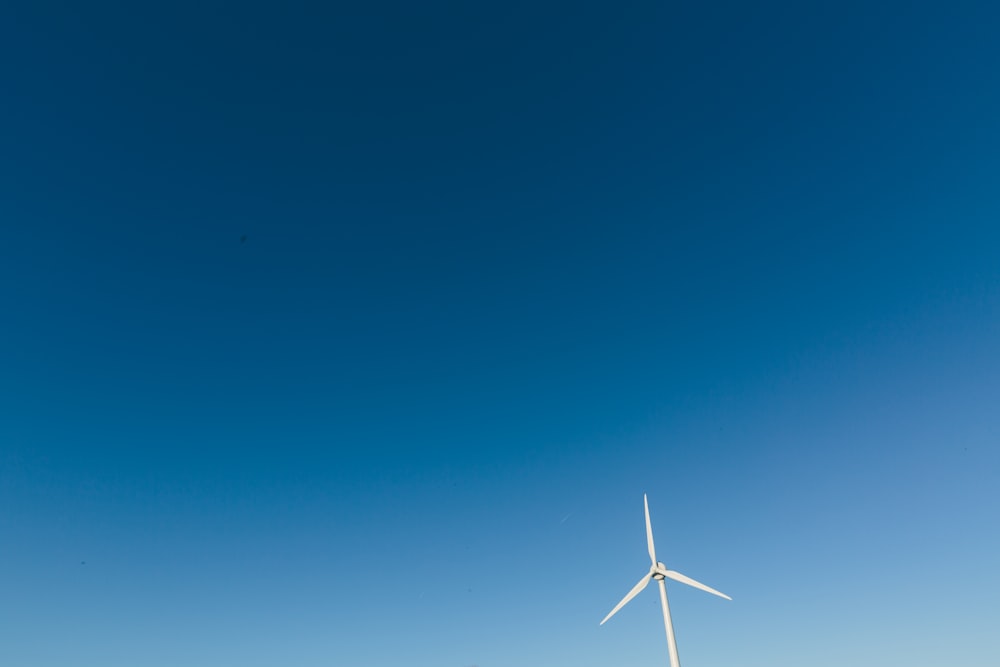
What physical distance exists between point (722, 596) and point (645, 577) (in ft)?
46.2

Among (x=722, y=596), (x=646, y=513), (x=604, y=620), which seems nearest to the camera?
(x=722, y=596)

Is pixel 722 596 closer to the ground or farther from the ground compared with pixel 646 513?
closer to the ground

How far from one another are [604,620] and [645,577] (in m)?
9.64

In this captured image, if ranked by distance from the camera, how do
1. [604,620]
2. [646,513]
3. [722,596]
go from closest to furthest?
[722,596] < [604,620] < [646,513]

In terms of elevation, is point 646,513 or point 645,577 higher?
point 646,513

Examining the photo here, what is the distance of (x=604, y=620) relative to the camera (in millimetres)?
99250

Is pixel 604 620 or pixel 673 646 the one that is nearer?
pixel 673 646

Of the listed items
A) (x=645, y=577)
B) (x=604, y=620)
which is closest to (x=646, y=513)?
(x=645, y=577)

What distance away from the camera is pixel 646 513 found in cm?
10644

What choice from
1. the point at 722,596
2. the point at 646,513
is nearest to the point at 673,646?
the point at 722,596

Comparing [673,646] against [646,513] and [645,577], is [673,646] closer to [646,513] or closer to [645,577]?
[645,577]

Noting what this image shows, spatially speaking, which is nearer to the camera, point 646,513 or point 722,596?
point 722,596

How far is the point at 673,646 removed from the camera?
304 feet

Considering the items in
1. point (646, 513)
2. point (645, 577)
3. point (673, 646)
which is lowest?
point (673, 646)
